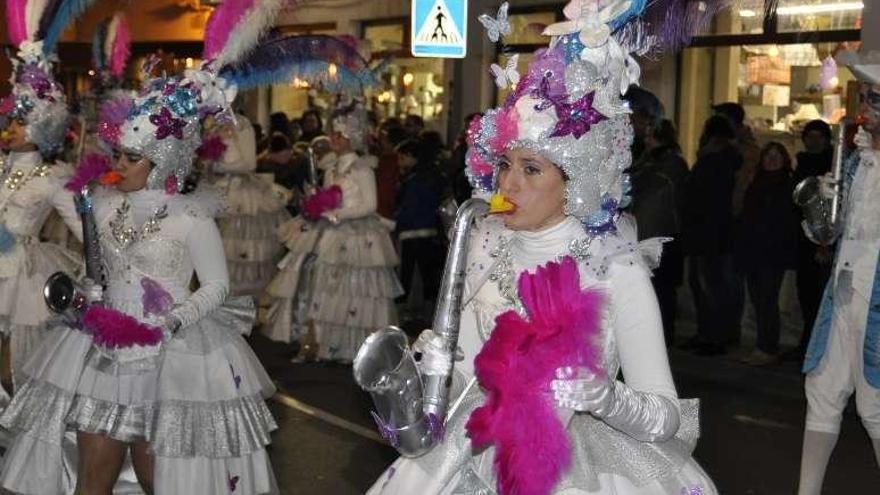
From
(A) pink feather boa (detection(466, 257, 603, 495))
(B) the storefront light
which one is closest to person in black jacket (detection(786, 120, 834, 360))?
(B) the storefront light

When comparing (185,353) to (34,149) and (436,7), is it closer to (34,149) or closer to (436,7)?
(34,149)

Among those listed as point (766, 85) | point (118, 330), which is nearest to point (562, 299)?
→ point (118, 330)

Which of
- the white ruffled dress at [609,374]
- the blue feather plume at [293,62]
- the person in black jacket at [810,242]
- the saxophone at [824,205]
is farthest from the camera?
the person in black jacket at [810,242]

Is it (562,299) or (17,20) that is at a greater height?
(17,20)

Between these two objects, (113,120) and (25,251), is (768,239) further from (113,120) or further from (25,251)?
(113,120)

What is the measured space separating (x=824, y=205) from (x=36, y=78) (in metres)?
4.32

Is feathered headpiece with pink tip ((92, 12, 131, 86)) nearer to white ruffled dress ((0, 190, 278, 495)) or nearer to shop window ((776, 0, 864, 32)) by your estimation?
white ruffled dress ((0, 190, 278, 495))

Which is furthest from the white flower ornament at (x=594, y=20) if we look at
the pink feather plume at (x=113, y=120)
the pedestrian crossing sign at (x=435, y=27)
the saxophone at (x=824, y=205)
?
the pedestrian crossing sign at (x=435, y=27)

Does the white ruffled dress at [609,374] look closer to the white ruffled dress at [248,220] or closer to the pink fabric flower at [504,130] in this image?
the pink fabric flower at [504,130]

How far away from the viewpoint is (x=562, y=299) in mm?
3244

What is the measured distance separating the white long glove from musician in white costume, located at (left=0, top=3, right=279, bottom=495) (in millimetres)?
2443

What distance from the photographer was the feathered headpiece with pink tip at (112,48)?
728 cm

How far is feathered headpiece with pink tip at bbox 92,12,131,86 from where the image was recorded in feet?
23.9

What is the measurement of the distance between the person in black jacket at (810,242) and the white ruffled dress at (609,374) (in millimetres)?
7089
